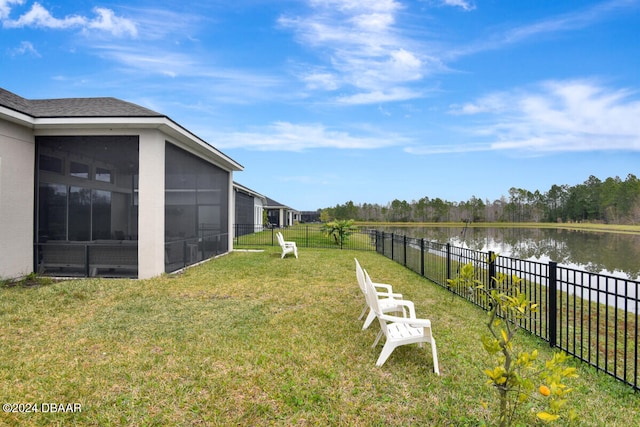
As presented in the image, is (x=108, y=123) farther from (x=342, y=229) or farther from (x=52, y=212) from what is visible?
(x=342, y=229)

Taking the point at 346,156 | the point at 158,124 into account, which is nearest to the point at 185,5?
the point at 158,124

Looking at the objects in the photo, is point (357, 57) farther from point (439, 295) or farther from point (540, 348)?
point (540, 348)

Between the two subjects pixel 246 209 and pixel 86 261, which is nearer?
pixel 86 261

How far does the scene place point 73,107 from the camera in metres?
9.22

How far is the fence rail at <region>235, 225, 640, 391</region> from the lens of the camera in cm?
370

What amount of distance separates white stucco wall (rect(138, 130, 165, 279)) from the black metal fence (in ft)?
23.8

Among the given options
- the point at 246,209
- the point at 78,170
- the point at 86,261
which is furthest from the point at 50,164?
the point at 246,209

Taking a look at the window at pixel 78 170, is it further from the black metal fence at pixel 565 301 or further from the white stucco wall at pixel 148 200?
the black metal fence at pixel 565 301

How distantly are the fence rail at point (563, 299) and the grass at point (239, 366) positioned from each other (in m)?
0.39

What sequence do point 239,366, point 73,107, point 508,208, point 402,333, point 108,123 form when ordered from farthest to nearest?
point 508,208 < point 73,107 < point 108,123 < point 402,333 < point 239,366

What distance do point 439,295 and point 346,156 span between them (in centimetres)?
3248

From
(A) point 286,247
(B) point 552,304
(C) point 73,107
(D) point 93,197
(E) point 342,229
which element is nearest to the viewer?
(B) point 552,304

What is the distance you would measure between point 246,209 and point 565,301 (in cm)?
2431

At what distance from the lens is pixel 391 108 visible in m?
20.5
